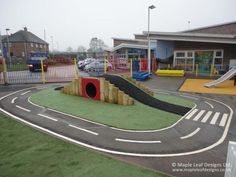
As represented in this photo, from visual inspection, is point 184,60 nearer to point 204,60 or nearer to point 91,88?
point 204,60

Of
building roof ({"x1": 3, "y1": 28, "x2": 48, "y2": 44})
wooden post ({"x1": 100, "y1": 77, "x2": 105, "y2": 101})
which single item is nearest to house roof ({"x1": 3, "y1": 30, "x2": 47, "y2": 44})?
building roof ({"x1": 3, "y1": 28, "x2": 48, "y2": 44})

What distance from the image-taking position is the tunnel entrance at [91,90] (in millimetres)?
11047

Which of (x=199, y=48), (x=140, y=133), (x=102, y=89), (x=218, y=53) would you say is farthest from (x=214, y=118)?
(x=199, y=48)

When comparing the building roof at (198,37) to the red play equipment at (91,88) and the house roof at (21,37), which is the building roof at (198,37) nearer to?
the red play equipment at (91,88)

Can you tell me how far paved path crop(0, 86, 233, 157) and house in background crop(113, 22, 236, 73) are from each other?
13.4 meters

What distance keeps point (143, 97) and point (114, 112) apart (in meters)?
2.52

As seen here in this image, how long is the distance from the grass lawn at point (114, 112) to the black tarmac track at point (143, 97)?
439 mm

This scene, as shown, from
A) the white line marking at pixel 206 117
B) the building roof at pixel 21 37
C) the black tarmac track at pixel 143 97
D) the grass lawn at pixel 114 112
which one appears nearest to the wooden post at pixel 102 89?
the grass lawn at pixel 114 112

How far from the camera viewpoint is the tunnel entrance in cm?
1105

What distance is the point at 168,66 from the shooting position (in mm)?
24109

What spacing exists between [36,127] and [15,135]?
806 millimetres

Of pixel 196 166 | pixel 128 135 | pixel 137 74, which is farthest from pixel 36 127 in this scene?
pixel 137 74

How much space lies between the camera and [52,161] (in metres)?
4.74

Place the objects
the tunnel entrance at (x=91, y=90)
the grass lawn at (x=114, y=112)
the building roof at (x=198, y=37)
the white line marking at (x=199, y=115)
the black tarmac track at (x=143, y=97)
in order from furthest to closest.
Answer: the building roof at (x=198, y=37) < the tunnel entrance at (x=91, y=90) < the black tarmac track at (x=143, y=97) < the white line marking at (x=199, y=115) < the grass lawn at (x=114, y=112)
